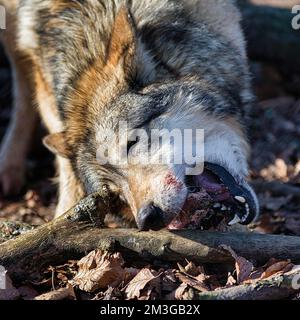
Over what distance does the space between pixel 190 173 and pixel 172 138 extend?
0.86 ft

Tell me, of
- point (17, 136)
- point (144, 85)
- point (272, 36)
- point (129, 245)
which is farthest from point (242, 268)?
point (272, 36)

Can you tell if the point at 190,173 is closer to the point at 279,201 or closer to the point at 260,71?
the point at 279,201

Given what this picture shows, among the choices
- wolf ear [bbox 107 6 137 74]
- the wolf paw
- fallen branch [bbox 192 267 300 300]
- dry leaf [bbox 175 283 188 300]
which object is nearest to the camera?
fallen branch [bbox 192 267 300 300]

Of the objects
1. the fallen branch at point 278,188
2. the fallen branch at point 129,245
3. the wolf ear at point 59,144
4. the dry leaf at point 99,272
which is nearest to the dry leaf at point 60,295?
the dry leaf at point 99,272

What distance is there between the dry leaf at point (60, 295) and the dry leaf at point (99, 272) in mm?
81

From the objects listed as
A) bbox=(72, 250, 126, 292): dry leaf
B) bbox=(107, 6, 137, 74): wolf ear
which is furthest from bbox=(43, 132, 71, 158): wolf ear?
bbox=(72, 250, 126, 292): dry leaf

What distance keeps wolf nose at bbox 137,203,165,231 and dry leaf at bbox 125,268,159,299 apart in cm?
26

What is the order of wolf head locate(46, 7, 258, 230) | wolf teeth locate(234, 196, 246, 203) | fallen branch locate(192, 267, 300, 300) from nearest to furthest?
fallen branch locate(192, 267, 300, 300)
wolf head locate(46, 7, 258, 230)
wolf teeth locate(234, 196, 246, 203)

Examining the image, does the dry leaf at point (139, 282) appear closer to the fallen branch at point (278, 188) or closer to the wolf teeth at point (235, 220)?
the wolf teeth at point (235, 220)

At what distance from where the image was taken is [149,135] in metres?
4.51

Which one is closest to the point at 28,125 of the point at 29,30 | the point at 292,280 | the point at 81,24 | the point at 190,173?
the point at 29,30

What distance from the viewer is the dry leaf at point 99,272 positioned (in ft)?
13.5

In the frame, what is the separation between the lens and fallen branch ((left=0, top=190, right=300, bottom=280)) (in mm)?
4160

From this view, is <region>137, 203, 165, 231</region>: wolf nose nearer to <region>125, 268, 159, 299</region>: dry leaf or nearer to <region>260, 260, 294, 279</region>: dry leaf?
<region>125, 268, 159, 299</region>: dry leaf
